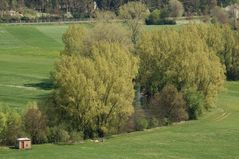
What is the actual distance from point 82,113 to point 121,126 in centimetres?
506

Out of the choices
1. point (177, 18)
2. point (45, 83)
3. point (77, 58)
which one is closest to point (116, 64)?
point (77, 58)

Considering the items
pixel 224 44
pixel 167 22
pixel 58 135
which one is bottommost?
pixel 58 135

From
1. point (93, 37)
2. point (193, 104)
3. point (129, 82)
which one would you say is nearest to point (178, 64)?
point (193, 104)

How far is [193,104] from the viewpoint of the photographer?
71062mm

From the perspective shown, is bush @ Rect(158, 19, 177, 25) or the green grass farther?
bush @ Rect(158, 19, 177, 25)

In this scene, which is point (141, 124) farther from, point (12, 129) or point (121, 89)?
point (12, 129)

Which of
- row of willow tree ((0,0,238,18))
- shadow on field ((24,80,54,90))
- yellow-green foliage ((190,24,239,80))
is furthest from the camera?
row of willow tree ((0,0,238,18))

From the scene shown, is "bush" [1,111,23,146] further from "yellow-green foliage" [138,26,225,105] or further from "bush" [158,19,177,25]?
"bush" [158,19,177,25]

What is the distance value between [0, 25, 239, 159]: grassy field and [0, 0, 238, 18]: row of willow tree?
249 feet

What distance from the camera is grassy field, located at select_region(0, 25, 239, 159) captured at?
51750 millimetres

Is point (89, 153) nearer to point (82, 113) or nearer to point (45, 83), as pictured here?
point (82, 113)

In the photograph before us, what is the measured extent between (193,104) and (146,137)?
13167 mm

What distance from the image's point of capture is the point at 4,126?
5453cm

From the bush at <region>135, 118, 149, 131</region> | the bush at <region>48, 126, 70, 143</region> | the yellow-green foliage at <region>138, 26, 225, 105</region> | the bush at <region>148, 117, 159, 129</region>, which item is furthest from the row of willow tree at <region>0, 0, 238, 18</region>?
the bush at <region>48, 126, 70, 143</region>
